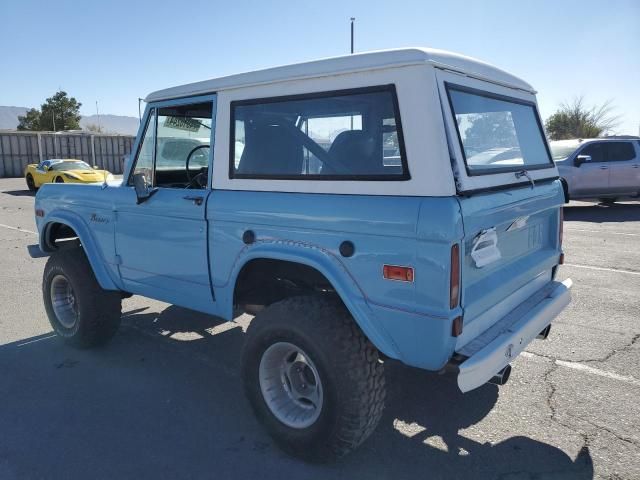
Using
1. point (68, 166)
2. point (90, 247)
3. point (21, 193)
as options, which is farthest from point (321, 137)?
point (21, 193)

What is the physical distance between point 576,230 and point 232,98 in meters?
9.05

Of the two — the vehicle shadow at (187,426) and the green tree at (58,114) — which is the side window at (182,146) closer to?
the vehicle shadow at (187,426)

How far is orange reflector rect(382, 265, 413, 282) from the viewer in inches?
94.3

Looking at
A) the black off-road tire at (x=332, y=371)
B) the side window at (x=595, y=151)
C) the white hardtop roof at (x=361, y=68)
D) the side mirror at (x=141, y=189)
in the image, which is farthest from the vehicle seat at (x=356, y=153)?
the side window at (x=595, y=151)

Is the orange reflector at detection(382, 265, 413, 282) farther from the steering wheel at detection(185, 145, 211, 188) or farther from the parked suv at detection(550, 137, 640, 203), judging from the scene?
the parked suv at detection(550, 137, 640, 203)

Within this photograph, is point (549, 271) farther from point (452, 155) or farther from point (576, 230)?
point (576, 230)

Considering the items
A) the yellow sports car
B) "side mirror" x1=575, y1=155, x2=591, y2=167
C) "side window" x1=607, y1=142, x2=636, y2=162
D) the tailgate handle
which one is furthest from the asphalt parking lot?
the yellow sports car

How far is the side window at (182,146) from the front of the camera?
150 inches

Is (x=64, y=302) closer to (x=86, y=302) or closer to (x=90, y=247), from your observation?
(x=86, y=302)

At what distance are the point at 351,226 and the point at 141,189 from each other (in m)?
1.80

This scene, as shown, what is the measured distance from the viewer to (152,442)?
3.05 metres

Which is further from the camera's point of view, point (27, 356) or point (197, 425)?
point (27, 356)

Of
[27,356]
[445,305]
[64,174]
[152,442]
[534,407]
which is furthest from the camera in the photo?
[64,174]

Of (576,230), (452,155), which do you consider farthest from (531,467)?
(576,230)
